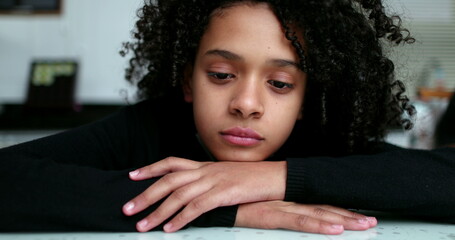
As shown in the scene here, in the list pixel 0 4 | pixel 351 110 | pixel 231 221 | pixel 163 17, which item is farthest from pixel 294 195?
pixel 0 4

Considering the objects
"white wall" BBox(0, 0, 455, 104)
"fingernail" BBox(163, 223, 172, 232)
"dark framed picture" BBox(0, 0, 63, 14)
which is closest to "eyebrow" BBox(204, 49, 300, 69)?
"fingernail" BBox(163, 223, 172, 232)

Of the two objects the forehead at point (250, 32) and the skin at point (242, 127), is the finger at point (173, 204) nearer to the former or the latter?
the skin at point (242, 127)

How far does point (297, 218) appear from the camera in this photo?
0.69m

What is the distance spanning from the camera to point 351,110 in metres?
1.06

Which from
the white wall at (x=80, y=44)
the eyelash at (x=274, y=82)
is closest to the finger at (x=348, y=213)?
the eyelash at (x=274, y=82)

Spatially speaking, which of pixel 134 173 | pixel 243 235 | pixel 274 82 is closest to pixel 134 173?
pixel 134 173

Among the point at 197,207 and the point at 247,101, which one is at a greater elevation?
the point at 247,101

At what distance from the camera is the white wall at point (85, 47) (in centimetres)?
294

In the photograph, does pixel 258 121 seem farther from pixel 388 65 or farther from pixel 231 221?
Result: pixel 388 65

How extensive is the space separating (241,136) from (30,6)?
2.64 metres

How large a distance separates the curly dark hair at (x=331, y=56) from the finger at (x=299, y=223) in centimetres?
36

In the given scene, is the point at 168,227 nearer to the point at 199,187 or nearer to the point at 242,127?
the point at 199,187

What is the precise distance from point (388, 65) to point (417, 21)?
2632 mm

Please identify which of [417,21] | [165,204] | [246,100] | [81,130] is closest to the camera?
[165,204]
